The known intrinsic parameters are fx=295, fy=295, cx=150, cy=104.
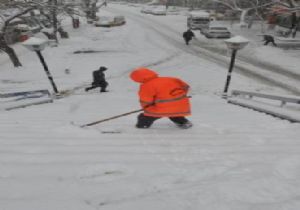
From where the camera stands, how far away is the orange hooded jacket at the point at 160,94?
16.5 ft

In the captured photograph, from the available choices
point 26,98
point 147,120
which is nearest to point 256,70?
point 26,98

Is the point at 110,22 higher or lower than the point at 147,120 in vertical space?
lower

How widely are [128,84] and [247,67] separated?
7754mm

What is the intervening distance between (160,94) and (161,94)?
0.02 m

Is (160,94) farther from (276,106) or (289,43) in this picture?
(289,43)

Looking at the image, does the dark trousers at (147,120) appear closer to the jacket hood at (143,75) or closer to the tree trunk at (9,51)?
the jacket hood at (143,75)

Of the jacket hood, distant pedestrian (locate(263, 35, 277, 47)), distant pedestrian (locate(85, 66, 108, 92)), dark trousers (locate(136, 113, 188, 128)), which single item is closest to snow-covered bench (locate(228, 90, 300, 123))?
dark trousers (locate(136, 113, 188, 128))

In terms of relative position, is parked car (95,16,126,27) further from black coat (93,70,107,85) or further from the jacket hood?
the jacket hood

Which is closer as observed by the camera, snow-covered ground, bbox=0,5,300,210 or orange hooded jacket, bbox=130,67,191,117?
snow-covered ground, bbox=0,5,300,210

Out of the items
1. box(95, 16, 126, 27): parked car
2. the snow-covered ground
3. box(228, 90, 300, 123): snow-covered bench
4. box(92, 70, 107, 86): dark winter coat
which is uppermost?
the snow-covered ground

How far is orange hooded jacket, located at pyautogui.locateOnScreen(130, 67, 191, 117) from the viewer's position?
5.03m

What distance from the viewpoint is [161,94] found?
504 cm

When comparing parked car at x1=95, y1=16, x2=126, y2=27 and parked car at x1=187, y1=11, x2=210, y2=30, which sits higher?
parked car at x1=187, y1=11, x2=210, y2=30

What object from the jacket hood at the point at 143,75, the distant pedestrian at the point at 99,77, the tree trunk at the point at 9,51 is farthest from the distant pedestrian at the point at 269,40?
the jacket hood at the point at 143,75
